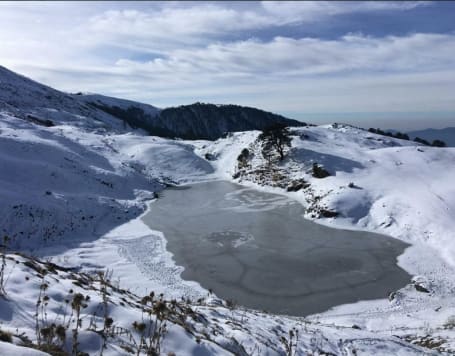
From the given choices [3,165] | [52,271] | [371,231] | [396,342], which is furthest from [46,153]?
[396,342]

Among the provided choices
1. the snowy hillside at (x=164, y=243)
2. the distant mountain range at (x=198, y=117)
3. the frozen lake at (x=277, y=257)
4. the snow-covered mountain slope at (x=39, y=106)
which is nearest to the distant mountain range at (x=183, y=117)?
the distant mountain range at (x=198, y=117)

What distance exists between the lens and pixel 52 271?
26.7 feet

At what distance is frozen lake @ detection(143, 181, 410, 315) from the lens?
49.4 ft

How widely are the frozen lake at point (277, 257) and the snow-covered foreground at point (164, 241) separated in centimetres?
99

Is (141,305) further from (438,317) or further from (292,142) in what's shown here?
(292,142)

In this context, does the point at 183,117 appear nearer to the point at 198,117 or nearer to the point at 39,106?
the point at 198,117

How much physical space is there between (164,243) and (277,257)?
24.3 feet

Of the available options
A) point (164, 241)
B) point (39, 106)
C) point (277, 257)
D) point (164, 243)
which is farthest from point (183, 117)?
point (277, 257)

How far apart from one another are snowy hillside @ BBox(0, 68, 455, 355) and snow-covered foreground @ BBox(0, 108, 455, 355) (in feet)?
0.18

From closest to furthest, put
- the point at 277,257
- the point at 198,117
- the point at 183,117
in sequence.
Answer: the point at 277,257, the point at 183,117, the point at 198,117

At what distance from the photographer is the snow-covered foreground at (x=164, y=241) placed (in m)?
6.77

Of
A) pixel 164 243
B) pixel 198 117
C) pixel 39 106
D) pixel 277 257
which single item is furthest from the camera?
pixel 198 117

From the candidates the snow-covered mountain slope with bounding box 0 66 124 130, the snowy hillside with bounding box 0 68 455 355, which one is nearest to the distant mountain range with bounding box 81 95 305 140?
the snow-covered mountain slope with bounding box 0 66 124 130

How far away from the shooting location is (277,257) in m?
19.1
